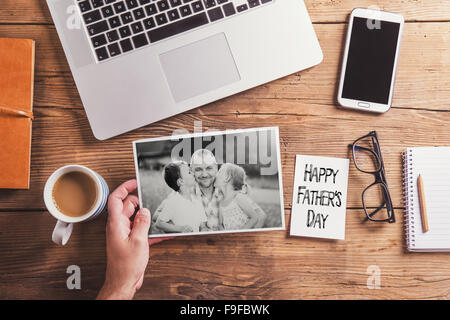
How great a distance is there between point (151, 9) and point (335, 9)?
0.43 meters

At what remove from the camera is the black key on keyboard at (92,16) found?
30.1 inches

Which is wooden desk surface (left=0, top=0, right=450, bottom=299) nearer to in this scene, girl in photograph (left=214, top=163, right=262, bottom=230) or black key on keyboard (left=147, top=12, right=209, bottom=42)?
girl in photograph (left=214, top=163, right=262, bottom=230)

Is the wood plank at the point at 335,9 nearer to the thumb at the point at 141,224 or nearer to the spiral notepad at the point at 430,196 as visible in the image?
the spiral notepad at the point at 430,196

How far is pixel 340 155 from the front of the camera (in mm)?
856

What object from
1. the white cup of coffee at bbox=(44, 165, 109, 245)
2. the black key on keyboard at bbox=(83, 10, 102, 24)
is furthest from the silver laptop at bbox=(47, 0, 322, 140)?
the white cup of coffee at bbox=(44, 165, 109, 245)

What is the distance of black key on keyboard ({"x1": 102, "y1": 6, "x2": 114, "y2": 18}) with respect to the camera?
0.77 m

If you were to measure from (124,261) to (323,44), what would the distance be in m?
0.68

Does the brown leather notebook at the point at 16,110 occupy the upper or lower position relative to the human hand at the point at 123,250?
upper

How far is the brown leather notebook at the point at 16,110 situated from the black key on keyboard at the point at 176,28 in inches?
11.7

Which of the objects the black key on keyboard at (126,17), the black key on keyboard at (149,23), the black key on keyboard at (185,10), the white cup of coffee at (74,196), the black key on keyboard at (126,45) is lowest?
the white cup of coffee at (74,196)

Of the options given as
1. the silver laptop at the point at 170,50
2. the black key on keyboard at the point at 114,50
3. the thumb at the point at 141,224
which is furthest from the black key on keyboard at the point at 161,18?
the thumb at the point at 141,224

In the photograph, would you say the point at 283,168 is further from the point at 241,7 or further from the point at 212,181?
the point at 241,7

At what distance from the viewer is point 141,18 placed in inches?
30.3

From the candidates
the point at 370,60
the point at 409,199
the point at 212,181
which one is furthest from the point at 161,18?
the point at 409,199
